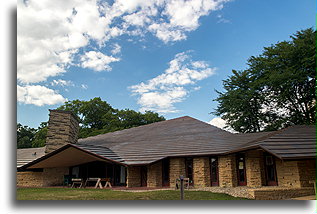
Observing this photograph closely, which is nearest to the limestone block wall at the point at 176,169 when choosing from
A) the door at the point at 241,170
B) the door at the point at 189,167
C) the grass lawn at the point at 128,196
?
the door at the point at 189,167

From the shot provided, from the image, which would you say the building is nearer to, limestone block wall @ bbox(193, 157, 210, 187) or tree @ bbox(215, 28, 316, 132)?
limestone block wall @ bbox(193, 157, 210, 187)

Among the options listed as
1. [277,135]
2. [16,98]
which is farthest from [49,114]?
[277,135]

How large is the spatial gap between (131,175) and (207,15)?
9439mm

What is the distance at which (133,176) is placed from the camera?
14.7 m

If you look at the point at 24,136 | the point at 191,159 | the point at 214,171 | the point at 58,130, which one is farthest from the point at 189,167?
the point at 24,136

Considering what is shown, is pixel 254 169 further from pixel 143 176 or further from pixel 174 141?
pixel 143 176

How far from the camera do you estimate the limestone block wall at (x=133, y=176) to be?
1451 centimetres

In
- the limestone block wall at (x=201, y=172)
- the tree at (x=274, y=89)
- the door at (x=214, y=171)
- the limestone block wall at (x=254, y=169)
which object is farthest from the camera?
the tree at (x=274, y=89)

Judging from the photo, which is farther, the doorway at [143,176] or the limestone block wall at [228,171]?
the doorway at [143,176]

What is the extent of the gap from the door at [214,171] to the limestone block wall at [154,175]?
287 centimetres

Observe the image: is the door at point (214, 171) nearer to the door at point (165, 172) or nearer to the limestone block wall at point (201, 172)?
the limestone block wall at point (201, 172)

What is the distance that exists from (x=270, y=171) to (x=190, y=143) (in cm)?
455

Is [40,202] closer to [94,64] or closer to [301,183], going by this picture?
[94,64]
